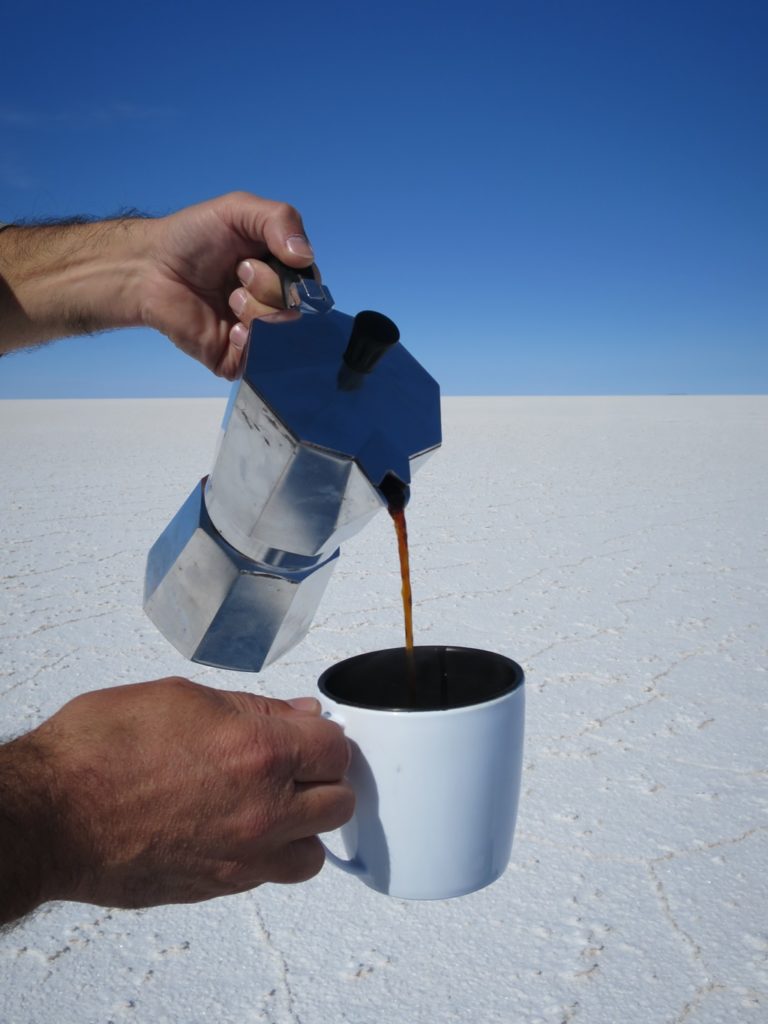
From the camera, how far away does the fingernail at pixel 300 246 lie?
26.1 inches

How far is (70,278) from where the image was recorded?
95cm

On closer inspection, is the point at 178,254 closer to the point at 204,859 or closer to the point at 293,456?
the point at 293,456

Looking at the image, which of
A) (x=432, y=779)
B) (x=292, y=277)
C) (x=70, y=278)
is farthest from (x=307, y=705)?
(x=70, y=278)

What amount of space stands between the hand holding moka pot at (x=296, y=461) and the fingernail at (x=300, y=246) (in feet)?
0.07

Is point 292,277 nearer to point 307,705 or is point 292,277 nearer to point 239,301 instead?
point 239,301

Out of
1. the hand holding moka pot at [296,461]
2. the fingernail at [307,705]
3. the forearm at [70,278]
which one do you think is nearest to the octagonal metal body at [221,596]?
the hand holding moka pot at [296,461]

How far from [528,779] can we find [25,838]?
1.79 feet

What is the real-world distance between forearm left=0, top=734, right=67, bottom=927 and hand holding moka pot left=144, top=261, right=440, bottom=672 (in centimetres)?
21

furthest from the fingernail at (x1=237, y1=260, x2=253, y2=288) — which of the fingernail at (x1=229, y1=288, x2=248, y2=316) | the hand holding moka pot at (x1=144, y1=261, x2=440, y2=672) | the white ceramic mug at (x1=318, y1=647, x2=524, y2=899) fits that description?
the white ceramic mug at (x1=318, y1=647, x2=524, y2=899)

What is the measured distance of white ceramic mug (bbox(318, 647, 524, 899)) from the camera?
0.43 metres

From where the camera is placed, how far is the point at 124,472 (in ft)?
9.87

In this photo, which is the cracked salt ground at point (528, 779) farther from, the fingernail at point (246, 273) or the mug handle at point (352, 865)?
the fingernail at point (246, 273)

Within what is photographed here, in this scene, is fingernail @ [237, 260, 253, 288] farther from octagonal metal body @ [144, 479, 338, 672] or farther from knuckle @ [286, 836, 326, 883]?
knuckle @ [286, 836, 326, 883]

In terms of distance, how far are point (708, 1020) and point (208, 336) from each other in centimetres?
71
